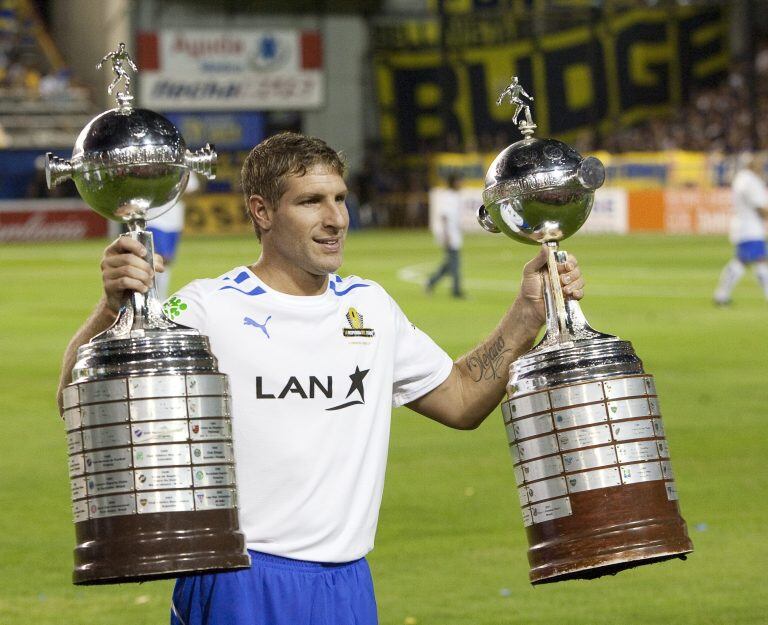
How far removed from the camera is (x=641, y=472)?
12.5ft

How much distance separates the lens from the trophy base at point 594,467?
149 inches

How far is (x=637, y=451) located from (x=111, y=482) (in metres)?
1.24

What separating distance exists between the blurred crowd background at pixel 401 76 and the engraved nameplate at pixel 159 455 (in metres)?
47.4

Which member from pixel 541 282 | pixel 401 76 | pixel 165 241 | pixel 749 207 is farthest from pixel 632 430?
pixel 401 76

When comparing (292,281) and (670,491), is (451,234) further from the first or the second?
(670,491)

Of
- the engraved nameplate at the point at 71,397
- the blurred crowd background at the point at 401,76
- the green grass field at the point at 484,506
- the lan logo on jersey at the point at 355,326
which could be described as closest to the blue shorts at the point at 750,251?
the green grass field at the point at 484,506

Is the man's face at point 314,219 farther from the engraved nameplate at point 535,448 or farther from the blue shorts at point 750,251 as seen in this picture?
the blue shorts at point 750,251

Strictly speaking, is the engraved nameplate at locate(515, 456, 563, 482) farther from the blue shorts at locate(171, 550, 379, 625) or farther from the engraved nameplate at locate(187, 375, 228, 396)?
the engraved nameplate at locate(187, 375, 228, 396)

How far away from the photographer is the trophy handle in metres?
4.03

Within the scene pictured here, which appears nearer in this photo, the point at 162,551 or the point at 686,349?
the point at 162,551

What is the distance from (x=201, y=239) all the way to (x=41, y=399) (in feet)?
109

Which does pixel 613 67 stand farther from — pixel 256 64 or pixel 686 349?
pixel 686 349

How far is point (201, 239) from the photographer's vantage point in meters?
46.7

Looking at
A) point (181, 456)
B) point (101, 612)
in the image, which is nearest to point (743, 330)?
point (101, 612)
